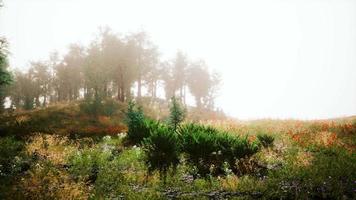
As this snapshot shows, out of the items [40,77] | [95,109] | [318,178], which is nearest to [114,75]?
[95,109]

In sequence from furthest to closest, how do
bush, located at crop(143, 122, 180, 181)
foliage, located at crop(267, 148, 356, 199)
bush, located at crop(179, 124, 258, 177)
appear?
bush, located at crop(179, 124, 258, 177)
bush, located at crop(143, 122, 180, 181)
foliage, located at crop(267, 148, 356, 199)

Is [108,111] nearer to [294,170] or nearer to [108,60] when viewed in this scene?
[108,60]

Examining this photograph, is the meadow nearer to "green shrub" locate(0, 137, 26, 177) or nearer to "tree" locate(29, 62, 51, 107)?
"green shrub" locate(0, 137, 26, 177)

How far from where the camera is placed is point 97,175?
1112 centimetres

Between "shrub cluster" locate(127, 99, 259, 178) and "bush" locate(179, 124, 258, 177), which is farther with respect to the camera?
"bush" locate(179, 124, 258, 177)

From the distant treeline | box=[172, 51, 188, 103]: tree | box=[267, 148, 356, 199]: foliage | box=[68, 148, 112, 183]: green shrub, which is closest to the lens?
box=[267, 148, 356, 199]: foliage

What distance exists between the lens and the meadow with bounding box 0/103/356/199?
28.9 ft

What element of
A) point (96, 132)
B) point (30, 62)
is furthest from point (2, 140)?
point (30, 62)

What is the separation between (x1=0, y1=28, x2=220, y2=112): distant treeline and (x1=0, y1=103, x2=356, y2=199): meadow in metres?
18.3

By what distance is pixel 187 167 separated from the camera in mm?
11539

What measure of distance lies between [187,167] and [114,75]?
3137cm

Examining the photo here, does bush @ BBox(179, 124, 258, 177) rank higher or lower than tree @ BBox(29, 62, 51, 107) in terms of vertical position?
lower

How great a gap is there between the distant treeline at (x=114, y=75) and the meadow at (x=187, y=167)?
59.9 ft

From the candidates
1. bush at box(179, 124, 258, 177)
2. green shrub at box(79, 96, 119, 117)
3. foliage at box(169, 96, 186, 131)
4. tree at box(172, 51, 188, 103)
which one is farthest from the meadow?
tree at box(172, 51, 188, 103)
